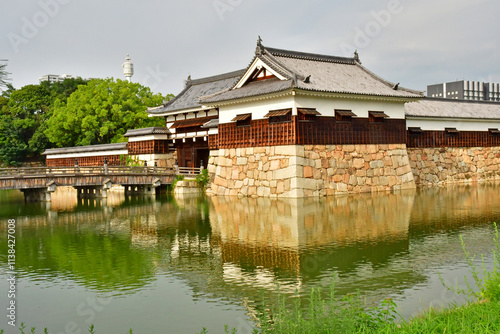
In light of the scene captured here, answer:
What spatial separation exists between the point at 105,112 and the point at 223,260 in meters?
36.0

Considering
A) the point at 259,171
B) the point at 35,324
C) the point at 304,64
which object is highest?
the point at 304,64

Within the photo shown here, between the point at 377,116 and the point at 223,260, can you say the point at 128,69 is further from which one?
the point at 223,260

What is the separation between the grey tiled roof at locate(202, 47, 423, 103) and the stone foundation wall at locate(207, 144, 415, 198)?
311 centimetres

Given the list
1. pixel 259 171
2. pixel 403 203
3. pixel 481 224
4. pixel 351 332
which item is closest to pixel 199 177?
pixel 259 171

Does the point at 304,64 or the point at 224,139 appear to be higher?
the point at 304,64

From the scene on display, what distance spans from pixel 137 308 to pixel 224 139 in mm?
22958

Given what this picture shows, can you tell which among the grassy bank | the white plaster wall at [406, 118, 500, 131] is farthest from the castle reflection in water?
the white plaster wall at [406, 118, 500, 131]

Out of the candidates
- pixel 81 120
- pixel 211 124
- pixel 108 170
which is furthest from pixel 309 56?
pixel 81 120

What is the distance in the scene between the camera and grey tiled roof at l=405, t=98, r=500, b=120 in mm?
37156

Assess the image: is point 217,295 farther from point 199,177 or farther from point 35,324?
point 199,177

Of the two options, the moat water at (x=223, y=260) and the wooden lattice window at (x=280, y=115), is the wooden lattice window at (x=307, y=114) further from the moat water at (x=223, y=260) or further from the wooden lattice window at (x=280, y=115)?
the moat water at (x=223, y=260)

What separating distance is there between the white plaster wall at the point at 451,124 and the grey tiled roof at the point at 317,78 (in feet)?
11.7

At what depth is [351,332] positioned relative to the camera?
6.99 meters

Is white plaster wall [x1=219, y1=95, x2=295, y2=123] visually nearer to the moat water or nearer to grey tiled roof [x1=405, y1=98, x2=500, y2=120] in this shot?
the moat water
